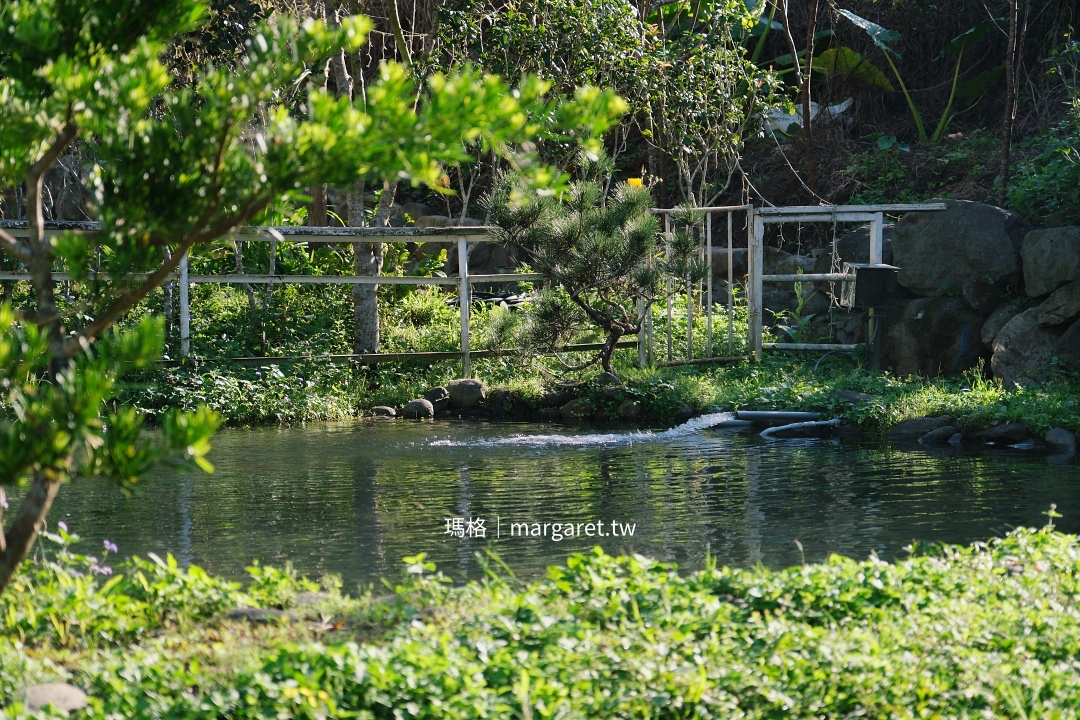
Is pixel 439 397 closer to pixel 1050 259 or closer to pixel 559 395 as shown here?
pixel 559 395

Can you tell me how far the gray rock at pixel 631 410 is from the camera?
10922mm

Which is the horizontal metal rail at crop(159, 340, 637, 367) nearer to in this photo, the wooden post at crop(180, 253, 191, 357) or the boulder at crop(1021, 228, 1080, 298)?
the wooden post at crop(180, 253, 191, 357)

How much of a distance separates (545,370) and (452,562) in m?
6.17

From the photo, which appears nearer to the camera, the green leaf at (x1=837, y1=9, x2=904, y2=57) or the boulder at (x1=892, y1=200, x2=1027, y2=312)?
the boulder at (x1=892, y1=200, x2=1027, y2=312)

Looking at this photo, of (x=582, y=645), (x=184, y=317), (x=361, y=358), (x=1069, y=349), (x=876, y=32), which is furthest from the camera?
(x=876, y=32)

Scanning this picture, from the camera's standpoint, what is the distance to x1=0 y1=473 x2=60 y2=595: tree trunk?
3.34 metres

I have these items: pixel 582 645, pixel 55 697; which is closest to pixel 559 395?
pixel 582 645

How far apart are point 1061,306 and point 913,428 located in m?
2.43

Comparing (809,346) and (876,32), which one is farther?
(876,32)

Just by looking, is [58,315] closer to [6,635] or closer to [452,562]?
[6,635]

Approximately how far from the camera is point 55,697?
303 centimetres

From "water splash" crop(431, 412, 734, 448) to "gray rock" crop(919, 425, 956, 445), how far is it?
177cm

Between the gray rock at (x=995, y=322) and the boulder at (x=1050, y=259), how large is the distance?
270 mm

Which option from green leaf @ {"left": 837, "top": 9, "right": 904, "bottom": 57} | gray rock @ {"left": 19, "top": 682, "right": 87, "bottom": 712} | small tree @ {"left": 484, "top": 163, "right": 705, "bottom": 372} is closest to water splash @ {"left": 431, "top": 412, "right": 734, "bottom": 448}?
small tree @ {"left": 484, "top": 163, "right": 705, "bottom": 372}
